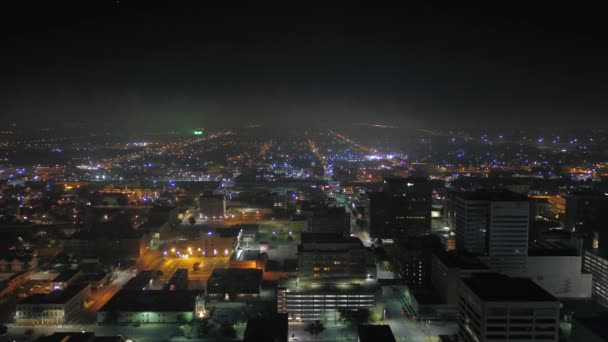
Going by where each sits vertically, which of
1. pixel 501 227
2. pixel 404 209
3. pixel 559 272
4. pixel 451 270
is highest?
pixel 501 227

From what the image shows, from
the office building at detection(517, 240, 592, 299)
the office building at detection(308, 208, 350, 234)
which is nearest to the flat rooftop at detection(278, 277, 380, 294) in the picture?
the office building at detection(517, 240, 592, 299)

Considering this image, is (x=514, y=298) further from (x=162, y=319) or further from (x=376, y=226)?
(x=376, y=226)

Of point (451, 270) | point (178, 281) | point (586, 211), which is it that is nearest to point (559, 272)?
point (451, 270)

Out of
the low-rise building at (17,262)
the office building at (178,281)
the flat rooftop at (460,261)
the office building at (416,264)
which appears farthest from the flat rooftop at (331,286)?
the low-rise building at (17,262)

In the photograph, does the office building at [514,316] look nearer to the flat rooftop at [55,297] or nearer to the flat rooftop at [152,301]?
the flat rooftop at [152,301]

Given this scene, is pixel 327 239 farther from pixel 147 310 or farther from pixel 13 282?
pixel 13 282
